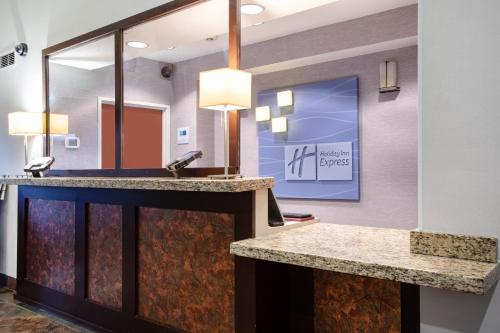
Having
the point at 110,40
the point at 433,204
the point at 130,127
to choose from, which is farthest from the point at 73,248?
the point at 433,204

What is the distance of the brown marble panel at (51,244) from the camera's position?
328 cm

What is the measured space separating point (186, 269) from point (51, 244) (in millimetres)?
1592

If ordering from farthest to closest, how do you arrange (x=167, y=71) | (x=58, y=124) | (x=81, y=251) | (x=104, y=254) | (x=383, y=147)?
(x=383, y=147)
(x=58, y=124)
(x=167, y=71)
(x=81, y=251)
(x=104, y=254)

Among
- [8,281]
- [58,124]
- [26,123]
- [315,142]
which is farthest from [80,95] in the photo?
[315,142]

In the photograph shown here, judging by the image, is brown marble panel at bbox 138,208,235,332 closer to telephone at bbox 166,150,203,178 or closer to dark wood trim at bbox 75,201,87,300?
telephone at bbox 166,150,203,178

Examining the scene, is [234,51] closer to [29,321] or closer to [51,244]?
[51,244]

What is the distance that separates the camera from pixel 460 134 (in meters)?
1.68

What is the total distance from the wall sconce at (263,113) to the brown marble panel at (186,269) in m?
3.14

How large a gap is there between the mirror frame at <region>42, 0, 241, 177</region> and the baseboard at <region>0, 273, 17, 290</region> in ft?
3.99

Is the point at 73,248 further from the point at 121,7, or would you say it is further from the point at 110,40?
the point at 121,7

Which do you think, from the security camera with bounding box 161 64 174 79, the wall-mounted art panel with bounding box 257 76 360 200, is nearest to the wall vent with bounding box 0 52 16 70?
the security camera with bounding box 161 64 174 79

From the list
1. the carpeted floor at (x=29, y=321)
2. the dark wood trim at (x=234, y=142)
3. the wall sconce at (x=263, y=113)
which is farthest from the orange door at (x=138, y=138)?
the wall sconce at (x=263, y=113)

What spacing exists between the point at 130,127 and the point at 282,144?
2556 mm

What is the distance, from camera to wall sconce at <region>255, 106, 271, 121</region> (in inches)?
220
